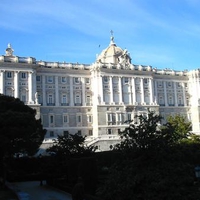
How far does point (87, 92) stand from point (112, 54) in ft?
41.2

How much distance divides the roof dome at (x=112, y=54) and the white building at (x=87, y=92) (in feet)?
0.74

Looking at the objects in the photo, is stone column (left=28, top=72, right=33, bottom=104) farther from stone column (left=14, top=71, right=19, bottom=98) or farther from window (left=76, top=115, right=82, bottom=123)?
window (left=76, top=115, right=82, bottom=123)

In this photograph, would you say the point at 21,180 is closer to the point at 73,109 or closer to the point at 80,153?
the point at 80,153

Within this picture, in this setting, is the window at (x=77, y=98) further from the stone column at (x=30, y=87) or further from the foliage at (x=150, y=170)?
the foliage at (x=150, y=170)

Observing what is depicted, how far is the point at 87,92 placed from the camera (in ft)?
219

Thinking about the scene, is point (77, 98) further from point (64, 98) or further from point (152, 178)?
point (152, 178)

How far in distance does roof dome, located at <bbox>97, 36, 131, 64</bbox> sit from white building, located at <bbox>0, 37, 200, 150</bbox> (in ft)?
0.74

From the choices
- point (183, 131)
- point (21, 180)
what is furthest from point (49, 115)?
point (21, 180)

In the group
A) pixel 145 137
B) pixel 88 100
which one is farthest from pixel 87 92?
pixel 145 137

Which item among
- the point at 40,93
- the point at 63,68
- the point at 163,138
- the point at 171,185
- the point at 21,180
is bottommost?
the point at 21,180

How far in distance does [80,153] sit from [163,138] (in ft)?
57.6

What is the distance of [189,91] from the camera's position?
77.5m

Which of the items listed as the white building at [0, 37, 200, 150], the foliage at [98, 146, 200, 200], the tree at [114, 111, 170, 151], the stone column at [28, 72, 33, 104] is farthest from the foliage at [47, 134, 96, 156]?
the stone column at [28, 72, 33, 104]

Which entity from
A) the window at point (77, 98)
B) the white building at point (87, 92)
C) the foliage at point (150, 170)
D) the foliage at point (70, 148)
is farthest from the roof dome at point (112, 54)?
the foliage at point (150, 170)
